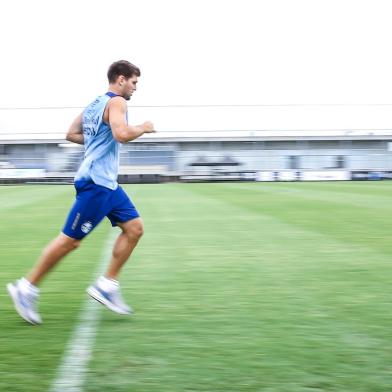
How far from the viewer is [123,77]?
4113 millimetres

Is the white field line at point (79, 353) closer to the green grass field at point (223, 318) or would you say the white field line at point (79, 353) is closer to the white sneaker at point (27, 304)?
the green grass field at point (223, 318)

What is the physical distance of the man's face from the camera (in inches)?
162

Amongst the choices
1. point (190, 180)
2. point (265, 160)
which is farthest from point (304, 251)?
point (265, 160)

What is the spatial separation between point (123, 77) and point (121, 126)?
45cm

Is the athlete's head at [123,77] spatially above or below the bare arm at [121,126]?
above

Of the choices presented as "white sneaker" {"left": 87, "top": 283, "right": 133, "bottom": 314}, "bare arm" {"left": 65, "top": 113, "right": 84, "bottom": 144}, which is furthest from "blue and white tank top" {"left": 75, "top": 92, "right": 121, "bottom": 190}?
"white sneaker" {"left": 87, "top": 283, "right": 133, "bottom": 314}

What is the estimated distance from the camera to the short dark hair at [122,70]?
412cm

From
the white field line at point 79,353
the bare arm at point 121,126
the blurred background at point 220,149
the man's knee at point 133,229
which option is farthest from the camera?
the blurred background at point 220,149

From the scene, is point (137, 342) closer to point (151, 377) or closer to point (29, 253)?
point (151, 377)

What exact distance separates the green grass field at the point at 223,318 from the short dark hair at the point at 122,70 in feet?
5.51

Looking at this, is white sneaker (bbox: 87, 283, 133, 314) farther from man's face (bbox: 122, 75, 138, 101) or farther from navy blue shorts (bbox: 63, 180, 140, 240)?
man's face (bbox: 122, 75, 138, 101)

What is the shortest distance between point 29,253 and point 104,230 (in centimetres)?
287

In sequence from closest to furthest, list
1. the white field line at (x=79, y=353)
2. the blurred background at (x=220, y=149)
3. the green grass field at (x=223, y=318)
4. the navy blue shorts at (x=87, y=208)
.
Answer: the white field line at (x=79, y=353), the green grass field at (x=223, y=318), the navy blue shorts at (x=87, y=208), the blurred background at (x=220, y=149)

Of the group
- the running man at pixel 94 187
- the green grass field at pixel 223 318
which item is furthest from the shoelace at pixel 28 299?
the green grass field at pixel 223 318
